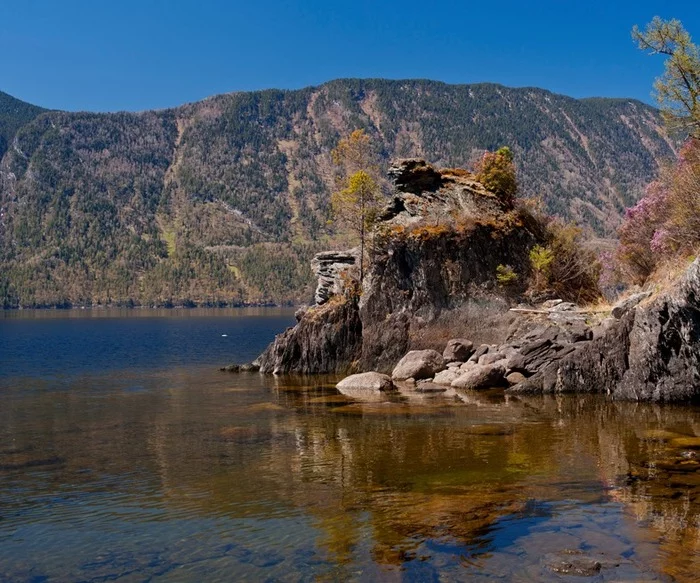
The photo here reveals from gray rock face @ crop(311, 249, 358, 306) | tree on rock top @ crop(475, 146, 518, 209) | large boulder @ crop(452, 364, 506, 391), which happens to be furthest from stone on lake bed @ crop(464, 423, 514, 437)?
gray rock face @ crop(311, 249, 358, 306)

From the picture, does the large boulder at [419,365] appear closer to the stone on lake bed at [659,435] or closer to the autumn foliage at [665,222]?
the autumn foliage at [665,222]

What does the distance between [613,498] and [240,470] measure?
12.0m

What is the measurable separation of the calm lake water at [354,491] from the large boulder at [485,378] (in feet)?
15.2

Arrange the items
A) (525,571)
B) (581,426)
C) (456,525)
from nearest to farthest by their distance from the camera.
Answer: (525,571) < (456,525) < (581,426)

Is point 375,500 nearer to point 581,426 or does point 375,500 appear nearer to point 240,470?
point 240,470

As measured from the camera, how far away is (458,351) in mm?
52062

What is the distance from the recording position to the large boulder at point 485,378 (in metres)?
45.0

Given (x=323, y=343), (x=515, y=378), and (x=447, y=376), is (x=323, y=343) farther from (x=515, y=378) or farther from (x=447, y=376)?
(x=515, y=378)

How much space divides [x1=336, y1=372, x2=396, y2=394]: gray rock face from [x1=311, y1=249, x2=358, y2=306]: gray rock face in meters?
18.9

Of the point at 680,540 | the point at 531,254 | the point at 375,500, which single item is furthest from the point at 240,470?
the point at 531,254

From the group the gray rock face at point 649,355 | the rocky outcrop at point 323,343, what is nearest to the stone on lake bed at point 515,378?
the gray rock face at point 649,355

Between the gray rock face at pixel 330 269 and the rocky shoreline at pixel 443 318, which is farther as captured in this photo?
the gray rock face at pixel 330 269

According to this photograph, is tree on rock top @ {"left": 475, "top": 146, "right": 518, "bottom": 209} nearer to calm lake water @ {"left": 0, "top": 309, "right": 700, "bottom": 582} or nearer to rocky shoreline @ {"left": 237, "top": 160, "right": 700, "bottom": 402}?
rocky shoreline @ {"left": 237, "top": 160, "right": 700, "bottom": 402}

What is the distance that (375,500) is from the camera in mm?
19266
